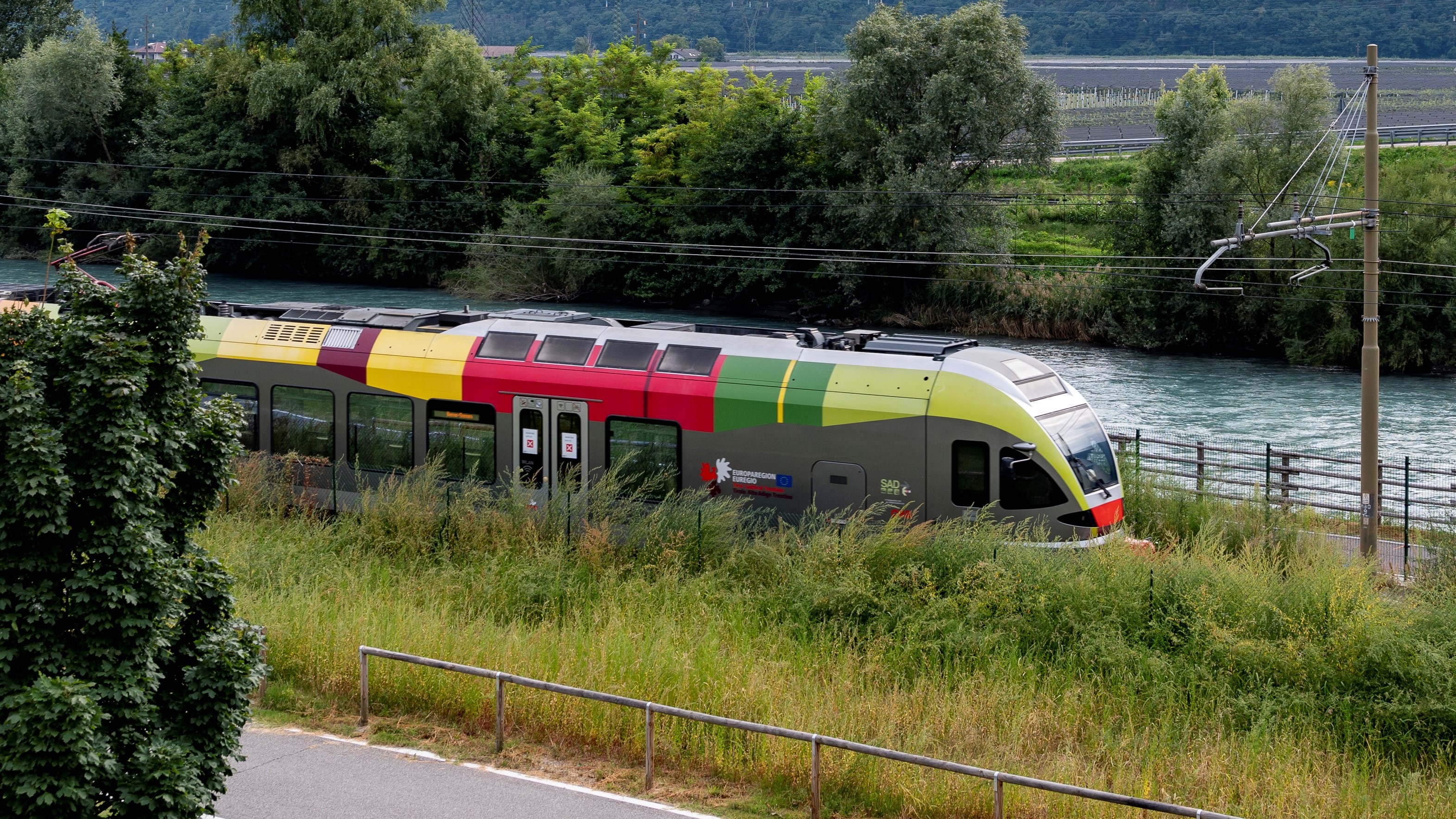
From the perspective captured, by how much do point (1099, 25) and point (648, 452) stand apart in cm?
12735

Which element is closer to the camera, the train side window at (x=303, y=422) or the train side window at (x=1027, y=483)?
the train side window at (x=1027, y=483)

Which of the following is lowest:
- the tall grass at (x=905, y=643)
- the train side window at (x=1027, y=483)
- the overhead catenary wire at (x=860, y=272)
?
the tall grass at (x=905, y=643)

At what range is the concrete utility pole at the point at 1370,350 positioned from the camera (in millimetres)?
19688

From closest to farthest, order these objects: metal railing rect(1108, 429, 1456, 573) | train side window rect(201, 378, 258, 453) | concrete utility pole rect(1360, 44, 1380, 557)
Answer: concrete utility pole rect(1360, 44, 1380, 557), metal railing rect(1108, 429, 1456, 573), train side window rect(201, 378, 258, 453)

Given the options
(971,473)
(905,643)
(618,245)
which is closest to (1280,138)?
(618,245)

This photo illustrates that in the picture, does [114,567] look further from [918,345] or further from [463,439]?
[463,439]

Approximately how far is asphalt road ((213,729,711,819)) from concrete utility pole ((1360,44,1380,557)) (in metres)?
13.0

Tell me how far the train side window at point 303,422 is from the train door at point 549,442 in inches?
147

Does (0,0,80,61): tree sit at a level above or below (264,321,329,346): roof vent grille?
above

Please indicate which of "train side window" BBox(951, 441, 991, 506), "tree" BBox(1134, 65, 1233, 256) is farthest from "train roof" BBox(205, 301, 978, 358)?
"tree" BBox(1134, 65, 1233, 256)

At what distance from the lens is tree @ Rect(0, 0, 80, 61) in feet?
288

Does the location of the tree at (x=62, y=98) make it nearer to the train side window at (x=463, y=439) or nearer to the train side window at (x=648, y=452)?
the train side window at (x=463, y=439)

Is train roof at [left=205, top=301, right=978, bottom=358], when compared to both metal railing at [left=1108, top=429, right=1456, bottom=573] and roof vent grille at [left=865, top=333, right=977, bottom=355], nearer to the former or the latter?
roof vent grille at [left=865, top=333, right=977, bottom=355]

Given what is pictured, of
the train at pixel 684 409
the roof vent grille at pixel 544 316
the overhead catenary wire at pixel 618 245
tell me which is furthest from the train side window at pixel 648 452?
the overhead catenary wire at pixel 618 245
